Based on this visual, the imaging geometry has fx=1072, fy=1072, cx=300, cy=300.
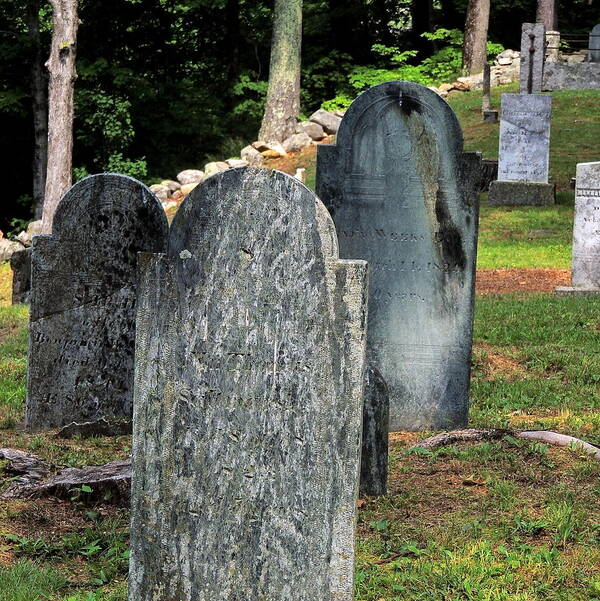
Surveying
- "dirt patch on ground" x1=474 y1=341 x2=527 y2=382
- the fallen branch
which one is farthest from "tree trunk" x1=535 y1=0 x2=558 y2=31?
the fallen branch

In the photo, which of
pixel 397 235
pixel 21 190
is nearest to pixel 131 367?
pixel 397 235

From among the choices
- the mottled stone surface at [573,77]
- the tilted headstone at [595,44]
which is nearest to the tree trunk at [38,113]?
the mottled stone surface at [573,77]

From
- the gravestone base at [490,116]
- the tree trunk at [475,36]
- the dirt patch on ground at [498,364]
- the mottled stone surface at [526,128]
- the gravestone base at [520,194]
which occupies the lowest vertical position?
the dirt patch on ground at [498,364]

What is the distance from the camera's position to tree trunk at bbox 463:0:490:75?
94.0ft

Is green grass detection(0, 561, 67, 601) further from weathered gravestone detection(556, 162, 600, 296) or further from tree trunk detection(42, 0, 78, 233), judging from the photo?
tree trunk detection(42, 0, 78, 233)

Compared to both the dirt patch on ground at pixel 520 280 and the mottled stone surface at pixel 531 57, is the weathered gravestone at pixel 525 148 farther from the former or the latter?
the mottled stone surface at pixel 531 57

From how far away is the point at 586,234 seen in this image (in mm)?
12383

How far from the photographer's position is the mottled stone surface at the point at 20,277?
1398 centimetres

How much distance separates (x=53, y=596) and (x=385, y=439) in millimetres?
1954

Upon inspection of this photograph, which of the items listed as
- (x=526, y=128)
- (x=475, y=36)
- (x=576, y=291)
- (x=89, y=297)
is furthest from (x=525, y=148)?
(x=89, y=297)

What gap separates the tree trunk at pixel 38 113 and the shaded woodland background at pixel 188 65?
0.20 feet

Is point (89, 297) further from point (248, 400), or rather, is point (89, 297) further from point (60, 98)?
point (60, 98)

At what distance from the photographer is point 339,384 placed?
3.77m

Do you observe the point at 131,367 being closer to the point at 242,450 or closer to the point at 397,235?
the point at 397,235
